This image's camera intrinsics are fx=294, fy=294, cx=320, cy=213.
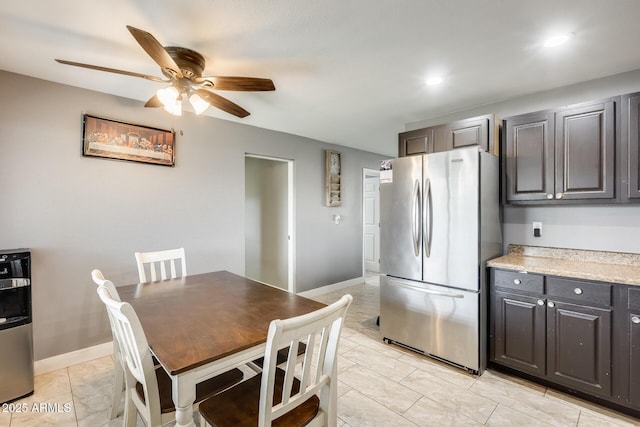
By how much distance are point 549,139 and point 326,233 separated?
3067 mm

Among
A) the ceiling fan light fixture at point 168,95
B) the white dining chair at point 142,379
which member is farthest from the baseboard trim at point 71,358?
the ceiling fan light fixture at point 168,95

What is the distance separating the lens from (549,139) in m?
2.40

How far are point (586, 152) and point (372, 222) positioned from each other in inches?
159

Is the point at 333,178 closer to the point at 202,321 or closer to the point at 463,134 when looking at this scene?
the point at 463,134

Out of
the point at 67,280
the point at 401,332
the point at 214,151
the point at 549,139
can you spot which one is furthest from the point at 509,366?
the point at 67,280

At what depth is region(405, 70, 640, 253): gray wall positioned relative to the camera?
2287 mm

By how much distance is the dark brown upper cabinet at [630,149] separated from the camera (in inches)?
81.5

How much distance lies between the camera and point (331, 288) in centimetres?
477

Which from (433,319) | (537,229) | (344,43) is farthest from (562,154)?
(344,43)

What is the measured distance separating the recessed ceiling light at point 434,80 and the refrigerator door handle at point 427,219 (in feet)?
2.67

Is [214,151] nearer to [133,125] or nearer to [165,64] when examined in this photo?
[133,125]

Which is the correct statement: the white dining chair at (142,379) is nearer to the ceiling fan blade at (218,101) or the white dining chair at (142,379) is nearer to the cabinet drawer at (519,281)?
the ceiling fan blade at (218,101)

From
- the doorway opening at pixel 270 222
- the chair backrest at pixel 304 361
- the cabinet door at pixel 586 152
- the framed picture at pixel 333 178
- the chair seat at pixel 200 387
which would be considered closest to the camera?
the chair backrest at pixel 304 361

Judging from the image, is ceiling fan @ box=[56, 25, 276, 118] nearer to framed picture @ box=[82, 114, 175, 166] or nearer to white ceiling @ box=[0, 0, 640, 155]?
white ceiling @ box=[0, 0, 640, 155]
